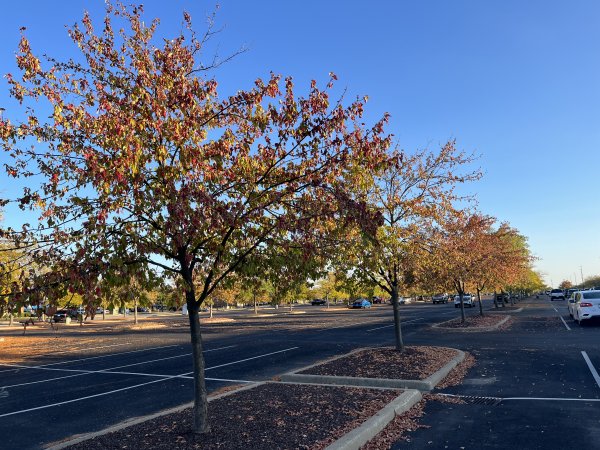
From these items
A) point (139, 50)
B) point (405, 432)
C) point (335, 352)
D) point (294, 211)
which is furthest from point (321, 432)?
point (335, 352)

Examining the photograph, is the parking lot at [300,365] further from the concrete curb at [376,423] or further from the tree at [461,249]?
the tree at [461,249]

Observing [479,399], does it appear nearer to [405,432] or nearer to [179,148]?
[405,432]

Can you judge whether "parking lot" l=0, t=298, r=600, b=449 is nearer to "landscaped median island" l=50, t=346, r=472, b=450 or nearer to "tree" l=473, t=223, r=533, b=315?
"landscaped median island" l=50, t=346, r=472, b=450

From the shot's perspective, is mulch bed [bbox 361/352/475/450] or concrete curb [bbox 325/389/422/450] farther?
mulch bed [bbox 361/352/475/450]

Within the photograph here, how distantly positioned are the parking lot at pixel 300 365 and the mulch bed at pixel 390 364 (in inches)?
33.6

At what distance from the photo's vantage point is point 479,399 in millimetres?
8117

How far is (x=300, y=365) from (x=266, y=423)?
22.3ft

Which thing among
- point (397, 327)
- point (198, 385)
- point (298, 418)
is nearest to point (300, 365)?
point (397, 327)

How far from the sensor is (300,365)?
42.9 feet

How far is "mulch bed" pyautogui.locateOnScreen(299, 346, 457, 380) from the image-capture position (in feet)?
32.1

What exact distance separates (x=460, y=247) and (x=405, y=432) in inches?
418

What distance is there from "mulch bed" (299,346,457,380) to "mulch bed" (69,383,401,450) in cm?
148

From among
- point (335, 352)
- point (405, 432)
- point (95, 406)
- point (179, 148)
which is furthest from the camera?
point (335, 352)

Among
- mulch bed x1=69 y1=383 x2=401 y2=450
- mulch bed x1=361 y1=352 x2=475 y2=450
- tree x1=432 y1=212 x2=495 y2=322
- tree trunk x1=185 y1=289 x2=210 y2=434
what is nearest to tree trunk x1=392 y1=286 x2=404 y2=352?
tree x1=432 y1=212 x2=495 y2=322
